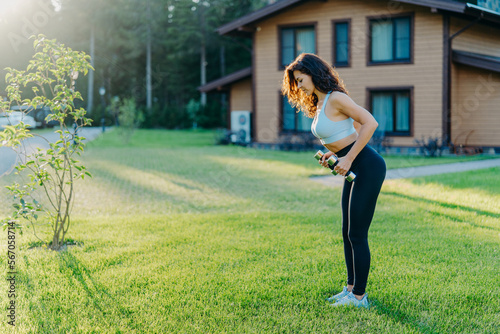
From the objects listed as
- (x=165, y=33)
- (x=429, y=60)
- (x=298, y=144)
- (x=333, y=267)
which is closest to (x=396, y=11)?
(x=429, y=60)

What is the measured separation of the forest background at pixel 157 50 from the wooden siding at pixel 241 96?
17770mm

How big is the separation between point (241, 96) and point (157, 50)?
2933 cm

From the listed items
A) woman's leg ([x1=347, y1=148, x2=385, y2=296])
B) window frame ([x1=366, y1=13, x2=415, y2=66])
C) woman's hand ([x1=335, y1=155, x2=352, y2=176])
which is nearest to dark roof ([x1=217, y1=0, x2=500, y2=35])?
window frame ([x1=366, y1=13, x2=415, y2=66])

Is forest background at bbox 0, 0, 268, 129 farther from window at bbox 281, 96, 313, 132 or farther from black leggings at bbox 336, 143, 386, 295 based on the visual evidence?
black leggings at bbox 336, 143, 386, 295

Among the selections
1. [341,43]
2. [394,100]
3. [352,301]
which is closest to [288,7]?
[341,43]

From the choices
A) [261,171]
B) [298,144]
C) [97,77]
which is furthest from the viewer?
[97,77]

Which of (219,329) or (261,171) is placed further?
(261,171)

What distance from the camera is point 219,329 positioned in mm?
3695

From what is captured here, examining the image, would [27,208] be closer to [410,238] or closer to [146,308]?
[146,308]

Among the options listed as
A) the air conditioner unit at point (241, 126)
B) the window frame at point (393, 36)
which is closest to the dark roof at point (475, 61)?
the window frame at point (393, 36)

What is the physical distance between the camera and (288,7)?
805 inches

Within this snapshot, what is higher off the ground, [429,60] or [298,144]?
[429,60]

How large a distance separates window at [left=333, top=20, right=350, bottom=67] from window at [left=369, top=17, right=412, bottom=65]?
3.19 ft

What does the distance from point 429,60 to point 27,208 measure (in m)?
16.6
